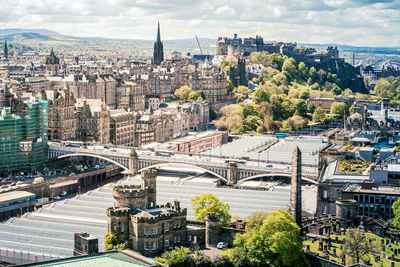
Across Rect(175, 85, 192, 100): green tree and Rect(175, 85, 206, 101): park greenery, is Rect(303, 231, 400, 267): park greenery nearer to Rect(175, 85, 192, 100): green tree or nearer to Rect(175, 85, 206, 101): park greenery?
Rect(175, 85, 206, 101): park greenery

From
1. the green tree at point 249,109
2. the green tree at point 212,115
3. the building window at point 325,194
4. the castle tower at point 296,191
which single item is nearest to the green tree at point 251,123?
the green tree at point 249,109

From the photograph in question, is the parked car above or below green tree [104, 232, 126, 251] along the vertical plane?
below

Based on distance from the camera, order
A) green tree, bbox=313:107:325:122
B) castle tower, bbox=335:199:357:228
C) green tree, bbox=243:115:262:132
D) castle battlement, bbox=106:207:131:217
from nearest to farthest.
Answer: castle battlement, bbox=106:207:131:217 → castle tower, bbox=335:199:357:228 → green tree, bbox=243:115:262:132 → green tree, bbox=313:107:325:122

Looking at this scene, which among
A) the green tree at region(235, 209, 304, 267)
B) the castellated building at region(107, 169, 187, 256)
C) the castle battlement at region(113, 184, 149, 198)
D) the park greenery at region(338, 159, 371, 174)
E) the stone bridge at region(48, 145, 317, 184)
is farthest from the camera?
the stone bridge at region(48, 145, 317, 184)


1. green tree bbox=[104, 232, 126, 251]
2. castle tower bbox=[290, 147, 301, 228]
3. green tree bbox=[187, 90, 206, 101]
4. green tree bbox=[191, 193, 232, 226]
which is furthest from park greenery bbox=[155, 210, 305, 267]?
green tree bbox=[187, 90, 206, 101]

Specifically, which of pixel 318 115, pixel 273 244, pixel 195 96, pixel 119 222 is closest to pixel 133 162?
pixel 119 222

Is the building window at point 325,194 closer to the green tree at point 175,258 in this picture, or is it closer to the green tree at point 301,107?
the green tree at point 175,258

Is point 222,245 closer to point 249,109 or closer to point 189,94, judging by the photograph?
point 249,109

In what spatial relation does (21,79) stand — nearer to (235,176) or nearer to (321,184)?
(235,176)
